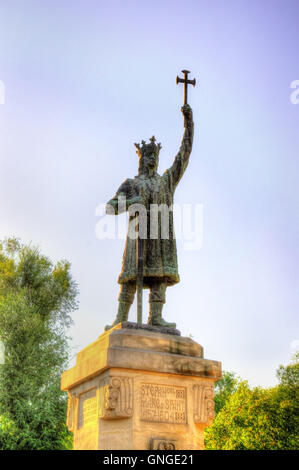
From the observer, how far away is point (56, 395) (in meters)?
25.9

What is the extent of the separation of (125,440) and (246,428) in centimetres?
2310

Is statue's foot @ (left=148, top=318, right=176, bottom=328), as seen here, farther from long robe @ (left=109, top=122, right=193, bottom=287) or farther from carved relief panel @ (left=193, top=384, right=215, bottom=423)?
carved relief panel @ (left=193, top=384, right=215, bottom=423)

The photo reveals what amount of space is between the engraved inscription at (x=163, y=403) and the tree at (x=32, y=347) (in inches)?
725

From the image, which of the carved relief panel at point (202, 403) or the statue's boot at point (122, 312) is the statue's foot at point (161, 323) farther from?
the carved relief panel at point (202, 403)

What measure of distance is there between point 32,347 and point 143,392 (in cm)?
2155

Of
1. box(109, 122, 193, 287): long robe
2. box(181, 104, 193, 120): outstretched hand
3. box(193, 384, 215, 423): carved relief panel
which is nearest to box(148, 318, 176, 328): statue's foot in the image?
box(109, 122, 193, 287): long robe

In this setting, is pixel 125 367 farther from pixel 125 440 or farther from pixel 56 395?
pixel 56 395

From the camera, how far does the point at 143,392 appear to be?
6.45 meters

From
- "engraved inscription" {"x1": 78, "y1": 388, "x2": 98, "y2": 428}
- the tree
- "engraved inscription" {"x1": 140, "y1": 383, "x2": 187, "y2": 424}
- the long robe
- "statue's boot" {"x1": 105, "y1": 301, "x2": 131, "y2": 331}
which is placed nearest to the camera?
"engraved inscription" {"x1": 140, "y1": 383, "x2": 187, "y2": 424}

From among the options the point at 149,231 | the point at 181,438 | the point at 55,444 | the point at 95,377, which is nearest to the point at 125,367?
the point at 95,377

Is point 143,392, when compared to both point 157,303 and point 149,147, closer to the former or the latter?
point 157,303

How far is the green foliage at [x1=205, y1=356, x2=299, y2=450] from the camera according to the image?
1051 inches

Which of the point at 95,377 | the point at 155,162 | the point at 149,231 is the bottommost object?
the point at 95,377

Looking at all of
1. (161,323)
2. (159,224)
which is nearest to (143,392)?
(161,323)
